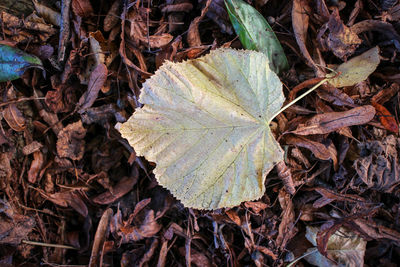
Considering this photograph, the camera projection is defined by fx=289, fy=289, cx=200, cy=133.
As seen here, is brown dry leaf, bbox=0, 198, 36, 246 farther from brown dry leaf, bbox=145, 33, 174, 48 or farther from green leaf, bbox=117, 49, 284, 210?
brown dry leaf, bbox=145, 33, 174, 48

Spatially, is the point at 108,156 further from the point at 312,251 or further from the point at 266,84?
the point at 312,251

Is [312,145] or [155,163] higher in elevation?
[155,163]

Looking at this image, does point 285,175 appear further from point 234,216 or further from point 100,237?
point 100,237

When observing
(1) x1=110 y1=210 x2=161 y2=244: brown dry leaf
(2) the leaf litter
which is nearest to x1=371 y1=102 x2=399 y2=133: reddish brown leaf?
(2) the leaf litter

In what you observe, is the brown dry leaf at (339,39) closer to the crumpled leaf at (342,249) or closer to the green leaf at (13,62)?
the crumpled leaf at (342,249)

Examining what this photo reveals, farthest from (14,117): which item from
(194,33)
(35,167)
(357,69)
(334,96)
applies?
(357,69)

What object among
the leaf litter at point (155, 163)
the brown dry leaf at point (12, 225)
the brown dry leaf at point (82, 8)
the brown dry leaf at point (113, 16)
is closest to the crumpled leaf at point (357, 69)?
the leaf litter at point (155, 163)
